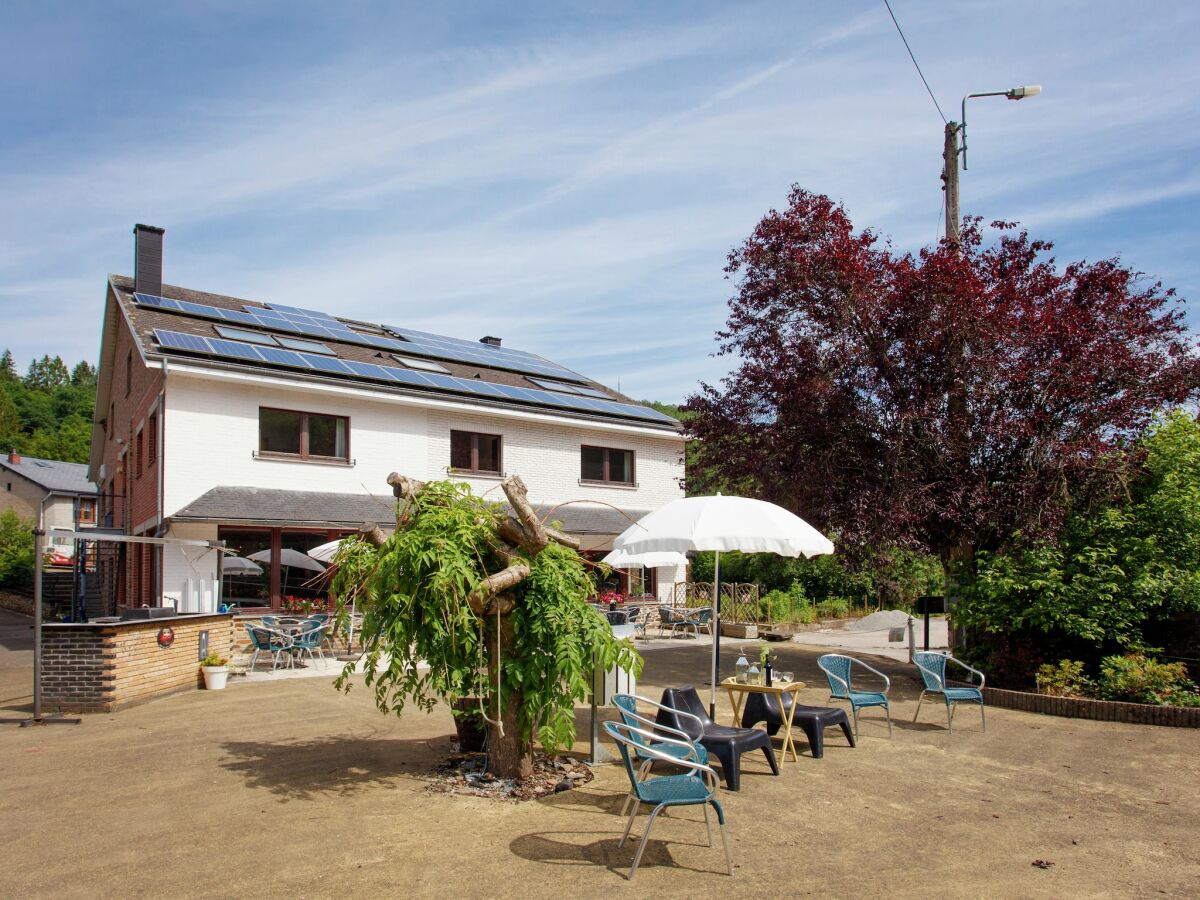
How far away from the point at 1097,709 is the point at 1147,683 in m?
0.68

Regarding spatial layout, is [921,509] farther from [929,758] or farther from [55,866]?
[55,866]

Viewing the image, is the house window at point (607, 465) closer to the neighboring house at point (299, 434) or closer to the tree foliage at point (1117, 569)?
the neighboring house at point (299, 434)

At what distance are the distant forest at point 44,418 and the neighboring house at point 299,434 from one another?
4800cm

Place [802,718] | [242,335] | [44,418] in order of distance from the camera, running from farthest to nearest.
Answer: [44,418] < [242,335] < [802,718]

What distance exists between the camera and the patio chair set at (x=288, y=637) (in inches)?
534

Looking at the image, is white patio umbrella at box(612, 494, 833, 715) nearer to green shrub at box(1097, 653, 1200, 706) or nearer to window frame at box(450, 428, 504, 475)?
green shrub at box(1097, 653, 1200, 706)

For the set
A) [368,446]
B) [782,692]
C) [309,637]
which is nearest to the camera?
[782,692]

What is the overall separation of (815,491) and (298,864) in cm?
879

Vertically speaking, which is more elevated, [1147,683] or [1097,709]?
[1147,683]

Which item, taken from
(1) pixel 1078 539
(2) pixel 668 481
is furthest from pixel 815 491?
(2) pixel 668 481

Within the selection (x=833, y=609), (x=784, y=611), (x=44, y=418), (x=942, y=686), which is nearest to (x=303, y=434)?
(x=784, y=611)

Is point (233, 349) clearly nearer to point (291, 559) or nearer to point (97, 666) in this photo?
point (291, 559)

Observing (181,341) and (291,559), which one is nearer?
(291,559)

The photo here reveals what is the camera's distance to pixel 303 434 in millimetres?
17938
